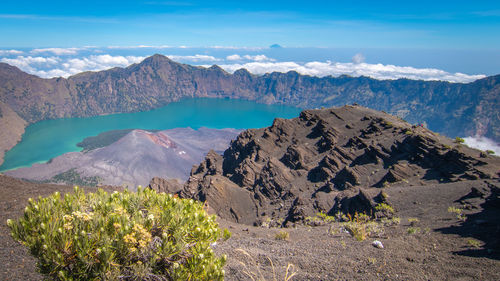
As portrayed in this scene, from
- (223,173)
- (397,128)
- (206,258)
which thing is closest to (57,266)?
(206,258)

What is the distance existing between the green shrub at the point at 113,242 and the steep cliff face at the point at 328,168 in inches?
795

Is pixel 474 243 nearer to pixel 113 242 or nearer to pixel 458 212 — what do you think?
pixel 458 212

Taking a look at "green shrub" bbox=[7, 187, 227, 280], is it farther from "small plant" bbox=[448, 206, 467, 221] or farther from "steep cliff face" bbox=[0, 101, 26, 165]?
"steep cliff face" bbox=[0, 101, 26, 165]

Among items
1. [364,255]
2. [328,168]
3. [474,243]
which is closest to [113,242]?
[364,255]

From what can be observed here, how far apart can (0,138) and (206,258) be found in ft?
596

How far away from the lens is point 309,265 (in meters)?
9.63

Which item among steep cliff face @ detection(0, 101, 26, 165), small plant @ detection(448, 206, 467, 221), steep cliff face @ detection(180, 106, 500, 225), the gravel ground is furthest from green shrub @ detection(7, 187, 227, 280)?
steep cliff face @ detection(0, 101, 26, 165)

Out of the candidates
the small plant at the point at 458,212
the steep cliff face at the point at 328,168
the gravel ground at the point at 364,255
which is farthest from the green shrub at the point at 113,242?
the steep cliff face at the point at 328,168

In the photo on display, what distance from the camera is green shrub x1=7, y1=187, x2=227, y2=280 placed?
508 centimetres

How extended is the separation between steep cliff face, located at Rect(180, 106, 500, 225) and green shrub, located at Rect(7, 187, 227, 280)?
20.2 meters

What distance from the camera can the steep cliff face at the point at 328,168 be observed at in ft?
88.3

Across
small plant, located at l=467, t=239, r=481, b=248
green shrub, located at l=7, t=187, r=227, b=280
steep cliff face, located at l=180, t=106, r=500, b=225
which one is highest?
green shrub, located at l=7, t=187, r=227, b=280

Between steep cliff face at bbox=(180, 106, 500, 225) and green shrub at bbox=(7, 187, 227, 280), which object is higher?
green shrub at bbox=(7, 187, 227, 280)

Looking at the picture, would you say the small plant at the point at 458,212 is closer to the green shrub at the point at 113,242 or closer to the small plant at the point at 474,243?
the small plant at the point at 474,243
